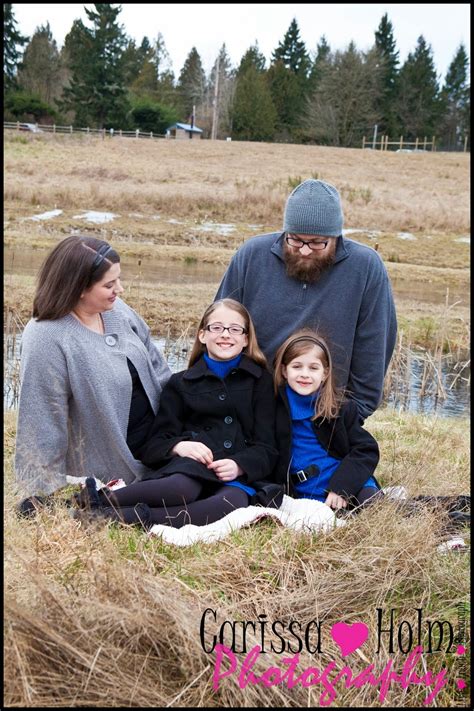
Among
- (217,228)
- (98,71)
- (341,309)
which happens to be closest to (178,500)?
(341,309)

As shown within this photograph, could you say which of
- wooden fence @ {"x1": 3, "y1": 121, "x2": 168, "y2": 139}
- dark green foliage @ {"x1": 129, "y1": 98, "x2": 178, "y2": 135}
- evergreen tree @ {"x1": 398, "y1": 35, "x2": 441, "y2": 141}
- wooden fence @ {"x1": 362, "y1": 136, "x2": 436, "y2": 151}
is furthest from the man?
evergreen tree @ {"x1": 398, "y1": 35, "x2": 441, "y2": 141}

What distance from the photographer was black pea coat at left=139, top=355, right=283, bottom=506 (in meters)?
3.64

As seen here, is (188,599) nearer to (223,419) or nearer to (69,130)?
(223,419)

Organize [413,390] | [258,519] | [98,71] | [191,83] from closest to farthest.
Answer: [258,519] → [413,390] → [98,71] → [191,83]

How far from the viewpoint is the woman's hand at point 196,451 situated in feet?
11.6

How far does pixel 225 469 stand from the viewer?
139 inches

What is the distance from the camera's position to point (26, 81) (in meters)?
46.8

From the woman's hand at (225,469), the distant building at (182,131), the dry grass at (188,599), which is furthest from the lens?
the distant building at (182,131)

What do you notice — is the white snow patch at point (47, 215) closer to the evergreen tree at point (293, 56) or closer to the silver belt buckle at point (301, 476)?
the silver belt buckle at point (301, 476)

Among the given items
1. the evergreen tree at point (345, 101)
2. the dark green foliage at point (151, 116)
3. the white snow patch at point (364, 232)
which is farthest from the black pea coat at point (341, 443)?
the dark green foliage at point (151, 116)

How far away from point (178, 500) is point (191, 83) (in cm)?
5576

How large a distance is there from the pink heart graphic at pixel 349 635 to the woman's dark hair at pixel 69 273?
6.37ft

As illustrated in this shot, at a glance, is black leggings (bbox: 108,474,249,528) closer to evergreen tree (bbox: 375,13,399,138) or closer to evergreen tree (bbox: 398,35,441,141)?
evergreen tree (bbox: 375,13,399,138)

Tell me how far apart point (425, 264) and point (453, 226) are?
18.4 ft
